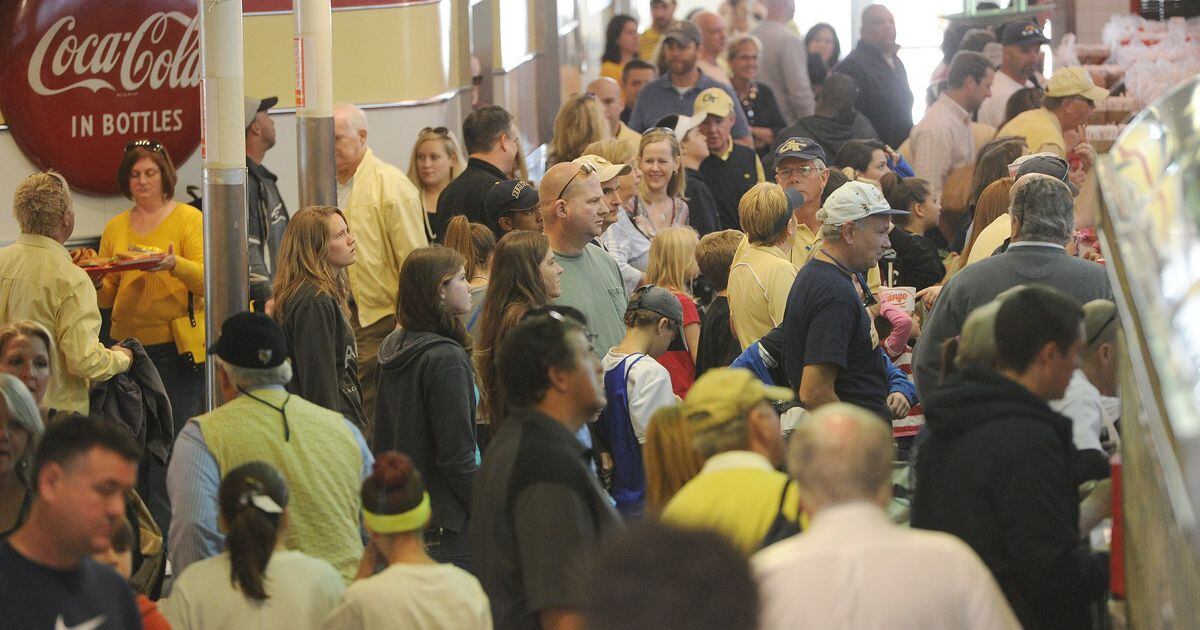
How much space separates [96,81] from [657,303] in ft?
13.4

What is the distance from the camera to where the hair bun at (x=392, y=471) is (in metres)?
4.24

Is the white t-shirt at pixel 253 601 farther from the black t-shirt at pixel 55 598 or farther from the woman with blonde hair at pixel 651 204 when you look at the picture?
the woman with blonde hair at pixel 651 204

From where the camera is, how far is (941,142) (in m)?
11.4

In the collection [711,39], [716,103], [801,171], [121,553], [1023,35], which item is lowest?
[121,553]

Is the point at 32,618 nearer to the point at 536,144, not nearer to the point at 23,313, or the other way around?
the point at 23,313

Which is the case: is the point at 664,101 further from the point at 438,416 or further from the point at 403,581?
the point at 403,581

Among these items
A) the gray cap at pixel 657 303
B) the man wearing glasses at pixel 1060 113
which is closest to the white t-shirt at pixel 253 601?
the gray cap at pixel 657 303

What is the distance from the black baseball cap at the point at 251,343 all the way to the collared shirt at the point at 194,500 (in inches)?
9.8

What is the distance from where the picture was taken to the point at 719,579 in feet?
A: 7.34

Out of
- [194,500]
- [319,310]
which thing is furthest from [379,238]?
[194,500]

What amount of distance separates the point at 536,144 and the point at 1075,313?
12.2 m

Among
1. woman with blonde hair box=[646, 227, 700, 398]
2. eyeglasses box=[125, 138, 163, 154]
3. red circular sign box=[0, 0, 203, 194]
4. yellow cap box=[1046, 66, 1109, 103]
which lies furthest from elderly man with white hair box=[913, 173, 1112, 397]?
yellow cap box=[1046, 66, 1109, 103]

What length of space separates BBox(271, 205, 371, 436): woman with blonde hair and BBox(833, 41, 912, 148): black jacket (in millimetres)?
7267

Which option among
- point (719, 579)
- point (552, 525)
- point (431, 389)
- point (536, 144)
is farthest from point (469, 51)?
point (719, 579)
